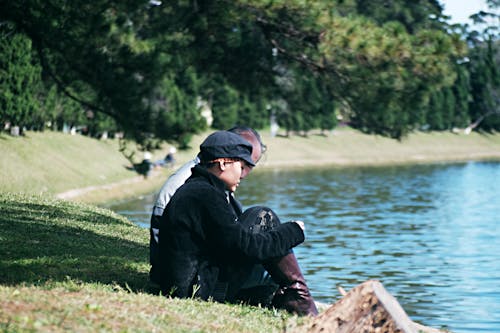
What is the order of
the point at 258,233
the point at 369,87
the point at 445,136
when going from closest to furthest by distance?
the point at 258,233 → the point at 369,87 → the point at 445,136

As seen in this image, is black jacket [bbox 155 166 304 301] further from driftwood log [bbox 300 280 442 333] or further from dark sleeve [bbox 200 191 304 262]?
driftwood log [bbox 300 280 442 333]

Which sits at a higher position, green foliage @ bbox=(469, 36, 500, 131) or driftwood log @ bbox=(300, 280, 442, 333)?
green foliage @ bbox=(469, 36, 500, 131)

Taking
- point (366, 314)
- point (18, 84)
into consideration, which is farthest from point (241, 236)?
point (18, 84)

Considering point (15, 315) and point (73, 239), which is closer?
point (15, 315)

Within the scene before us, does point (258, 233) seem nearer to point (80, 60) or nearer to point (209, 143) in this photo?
point (209, 143)

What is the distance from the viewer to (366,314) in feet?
19.5

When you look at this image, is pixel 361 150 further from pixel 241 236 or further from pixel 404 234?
pixel 241 236

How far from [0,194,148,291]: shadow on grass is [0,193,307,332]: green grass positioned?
10 millimetres

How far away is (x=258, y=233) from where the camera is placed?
6836 mm

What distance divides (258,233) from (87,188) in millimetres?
25643

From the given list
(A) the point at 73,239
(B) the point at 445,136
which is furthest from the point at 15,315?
(B) the point at 445,136

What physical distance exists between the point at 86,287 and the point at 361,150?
59.8 meters

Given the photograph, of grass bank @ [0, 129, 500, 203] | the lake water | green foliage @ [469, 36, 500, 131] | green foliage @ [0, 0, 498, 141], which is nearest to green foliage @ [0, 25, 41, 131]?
grass bank @ [0, 129, 500, 203]

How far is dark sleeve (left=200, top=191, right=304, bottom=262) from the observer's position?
6758 millimetres
